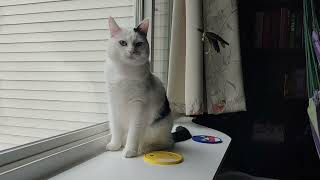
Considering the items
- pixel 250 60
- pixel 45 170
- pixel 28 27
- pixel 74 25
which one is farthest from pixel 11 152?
pixel 250 60

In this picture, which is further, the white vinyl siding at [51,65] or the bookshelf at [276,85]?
the bookshelf at [276,85]

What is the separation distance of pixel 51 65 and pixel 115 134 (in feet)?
1.27

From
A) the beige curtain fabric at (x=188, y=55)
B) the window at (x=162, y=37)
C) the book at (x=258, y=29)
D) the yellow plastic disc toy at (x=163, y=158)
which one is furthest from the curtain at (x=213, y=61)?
the yellow plastic disc toy at (x=163, y=158)

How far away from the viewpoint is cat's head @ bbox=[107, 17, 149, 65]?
95 cm

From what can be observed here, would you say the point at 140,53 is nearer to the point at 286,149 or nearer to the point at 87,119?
the point at 87,119

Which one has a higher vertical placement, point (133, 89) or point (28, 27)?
point (28, 27)

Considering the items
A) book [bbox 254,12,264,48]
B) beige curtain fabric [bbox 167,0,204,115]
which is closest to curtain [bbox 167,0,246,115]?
beige curtain fabric [bbox 167,0,204,115]

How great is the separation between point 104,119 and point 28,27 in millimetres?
485

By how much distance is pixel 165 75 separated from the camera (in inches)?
77.0

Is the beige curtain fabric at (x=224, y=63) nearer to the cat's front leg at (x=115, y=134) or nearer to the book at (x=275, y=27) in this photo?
the book at (x=275, y=27)

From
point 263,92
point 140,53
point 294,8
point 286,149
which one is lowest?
point 286,149

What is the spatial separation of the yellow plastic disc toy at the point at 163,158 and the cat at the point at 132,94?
0.13ft

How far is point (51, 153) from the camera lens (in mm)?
843

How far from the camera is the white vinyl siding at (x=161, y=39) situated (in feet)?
6.07
